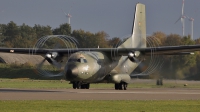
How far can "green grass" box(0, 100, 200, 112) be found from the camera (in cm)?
2460

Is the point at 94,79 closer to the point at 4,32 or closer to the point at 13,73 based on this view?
the point at 13,73

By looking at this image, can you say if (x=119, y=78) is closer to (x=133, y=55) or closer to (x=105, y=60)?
(x=105, y=60)

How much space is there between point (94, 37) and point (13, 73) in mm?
14487

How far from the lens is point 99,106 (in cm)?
2622

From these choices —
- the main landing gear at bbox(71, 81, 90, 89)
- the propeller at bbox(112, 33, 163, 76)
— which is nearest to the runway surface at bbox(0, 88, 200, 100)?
the main landing gear at bbox(71, 81, 90, 89)

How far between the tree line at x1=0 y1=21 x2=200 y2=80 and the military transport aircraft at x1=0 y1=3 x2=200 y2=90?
167 centimetres

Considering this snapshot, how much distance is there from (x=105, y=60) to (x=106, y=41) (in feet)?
117

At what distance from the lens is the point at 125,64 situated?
155ft

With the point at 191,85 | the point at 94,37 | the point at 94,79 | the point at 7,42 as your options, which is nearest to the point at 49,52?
the point at 94,79

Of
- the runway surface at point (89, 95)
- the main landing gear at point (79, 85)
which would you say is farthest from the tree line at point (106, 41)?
the runway surface at point (89, 95)

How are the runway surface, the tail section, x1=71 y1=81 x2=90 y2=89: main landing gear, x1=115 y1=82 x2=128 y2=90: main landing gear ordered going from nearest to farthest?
the runway surface, x1=71 y1=81 x2=90 y2=89: main landing gear, x1=115 y1=82 x2=128 y2=90: main landing gear, the tail section

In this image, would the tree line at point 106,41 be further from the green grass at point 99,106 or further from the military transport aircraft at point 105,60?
the green grass at point 99,106

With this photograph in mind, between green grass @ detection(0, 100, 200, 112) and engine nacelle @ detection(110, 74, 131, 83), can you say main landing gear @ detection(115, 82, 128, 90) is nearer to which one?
engine nacelle @ detection(110, 74, 131, 83)

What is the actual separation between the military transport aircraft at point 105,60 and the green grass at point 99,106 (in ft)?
39.5
